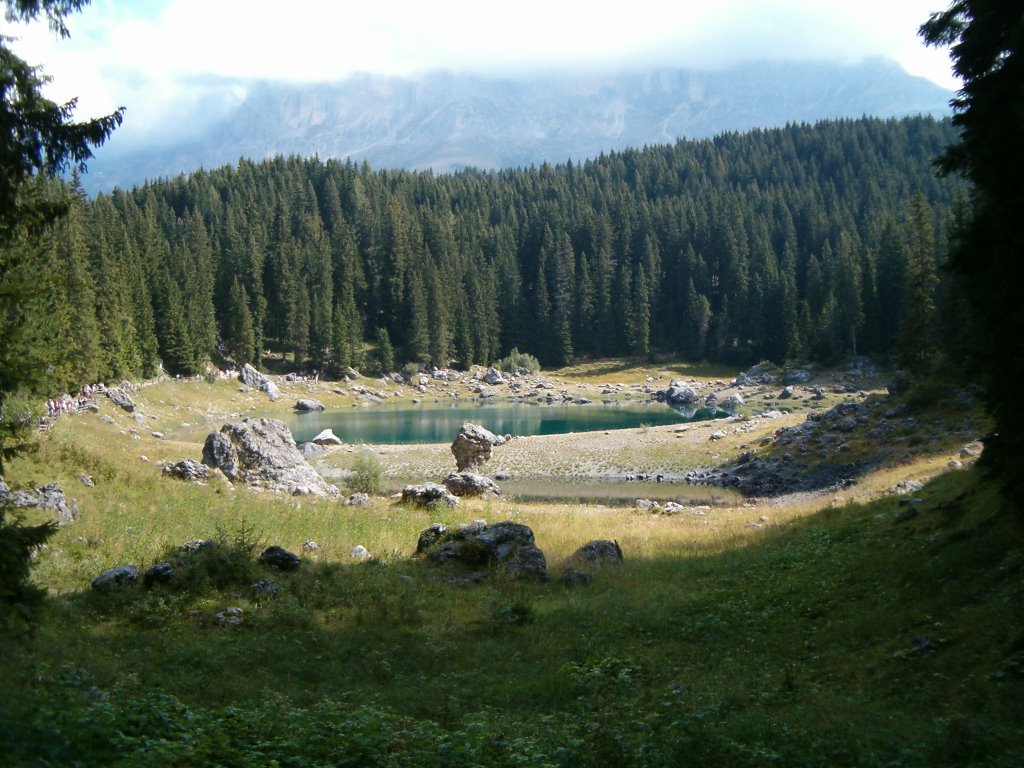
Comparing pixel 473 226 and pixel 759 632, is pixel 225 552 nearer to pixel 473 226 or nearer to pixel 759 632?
pixel 759 632

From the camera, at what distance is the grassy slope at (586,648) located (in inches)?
315

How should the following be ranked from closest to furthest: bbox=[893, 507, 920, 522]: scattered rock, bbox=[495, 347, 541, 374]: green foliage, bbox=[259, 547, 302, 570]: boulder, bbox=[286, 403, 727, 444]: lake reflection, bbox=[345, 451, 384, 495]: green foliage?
bbox=[259, 547, 302, 570]: boulder
bbox=[893, 507, 920, 522]: scattered rock
bbox=[345, 451, 384, 495]: green foliage
bbox=[286, 403, 727, 444]: lake reflection
bbox=[495, 347, 541, 374]: green foliage

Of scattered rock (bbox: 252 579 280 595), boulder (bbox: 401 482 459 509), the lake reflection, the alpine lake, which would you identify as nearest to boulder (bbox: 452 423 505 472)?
the alpine lake

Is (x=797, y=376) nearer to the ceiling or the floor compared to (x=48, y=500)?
nearer to the floor

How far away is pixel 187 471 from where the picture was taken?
90.1 ft

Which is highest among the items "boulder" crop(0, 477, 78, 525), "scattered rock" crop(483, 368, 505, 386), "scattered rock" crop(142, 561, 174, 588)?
"scattered rock" crop(483, 368, 505, 386)

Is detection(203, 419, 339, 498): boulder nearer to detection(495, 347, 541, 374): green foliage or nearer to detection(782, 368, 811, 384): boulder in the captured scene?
detection(782, 368, 811, 384): boulder

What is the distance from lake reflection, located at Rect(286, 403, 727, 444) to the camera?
70.4 meters

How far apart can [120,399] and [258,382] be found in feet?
93.4

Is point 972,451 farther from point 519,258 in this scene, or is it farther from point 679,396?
point 519,258

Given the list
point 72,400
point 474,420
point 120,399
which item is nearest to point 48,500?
point 72,400

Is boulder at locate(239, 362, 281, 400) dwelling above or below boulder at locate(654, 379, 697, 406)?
above

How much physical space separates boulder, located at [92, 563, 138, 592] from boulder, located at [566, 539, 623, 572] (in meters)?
10.5

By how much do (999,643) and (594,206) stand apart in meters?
166
